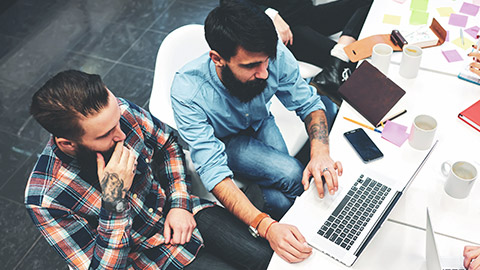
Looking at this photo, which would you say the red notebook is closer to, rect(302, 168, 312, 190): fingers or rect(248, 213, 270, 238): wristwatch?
rect(302, 168, 312, 190): fingers

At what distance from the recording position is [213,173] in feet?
5.41

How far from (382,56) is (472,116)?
42 centimetres

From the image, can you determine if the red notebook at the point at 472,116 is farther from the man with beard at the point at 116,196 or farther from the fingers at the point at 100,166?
the fingers at the point at 100,166

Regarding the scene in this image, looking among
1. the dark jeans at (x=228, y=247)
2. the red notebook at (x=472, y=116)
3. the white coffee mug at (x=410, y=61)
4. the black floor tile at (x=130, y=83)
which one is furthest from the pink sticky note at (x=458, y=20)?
the black floor tile at (x=130, y=83)

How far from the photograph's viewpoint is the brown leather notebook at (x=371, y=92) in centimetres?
171

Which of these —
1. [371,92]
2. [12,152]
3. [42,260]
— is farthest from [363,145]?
[12,152]

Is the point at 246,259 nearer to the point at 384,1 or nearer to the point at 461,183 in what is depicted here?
the point at 461,183

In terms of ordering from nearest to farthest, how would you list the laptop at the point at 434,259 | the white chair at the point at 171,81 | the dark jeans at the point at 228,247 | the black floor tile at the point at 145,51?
the laptop at the point at 434,259 < the dark jeans at the point at 228,247 < the white chair at the point at 171,81 < the black floor tile at the point at 145,51

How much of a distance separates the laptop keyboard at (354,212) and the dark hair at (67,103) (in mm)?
823

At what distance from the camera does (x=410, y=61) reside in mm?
1813

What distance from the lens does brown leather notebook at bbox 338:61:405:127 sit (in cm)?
171

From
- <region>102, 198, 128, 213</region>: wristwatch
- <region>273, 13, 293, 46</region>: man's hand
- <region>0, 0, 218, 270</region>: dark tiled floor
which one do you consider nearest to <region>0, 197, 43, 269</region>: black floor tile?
<region>0, 0, 218, 270</region>: dark tiled floor

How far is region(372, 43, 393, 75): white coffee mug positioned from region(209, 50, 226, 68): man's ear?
2.23ft

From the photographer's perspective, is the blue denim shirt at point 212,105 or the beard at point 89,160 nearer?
the beard at point 89,160
